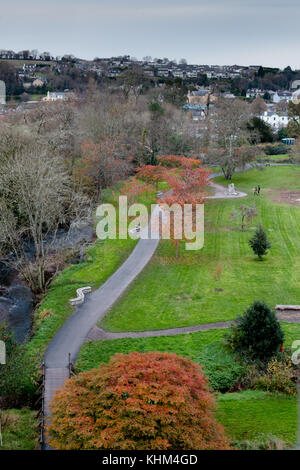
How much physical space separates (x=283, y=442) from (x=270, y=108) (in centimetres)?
11949

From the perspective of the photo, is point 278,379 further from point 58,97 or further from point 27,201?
point 58,97

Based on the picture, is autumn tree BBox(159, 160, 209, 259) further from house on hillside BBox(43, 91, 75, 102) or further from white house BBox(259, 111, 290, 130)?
white house BBox(259, 111, 290, 130)

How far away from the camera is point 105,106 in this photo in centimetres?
6378

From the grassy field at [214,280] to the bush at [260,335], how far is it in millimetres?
3747

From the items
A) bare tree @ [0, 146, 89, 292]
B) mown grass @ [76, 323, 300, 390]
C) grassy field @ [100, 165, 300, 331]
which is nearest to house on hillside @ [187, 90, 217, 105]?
grassy field @ [100, 165, 300, 331]

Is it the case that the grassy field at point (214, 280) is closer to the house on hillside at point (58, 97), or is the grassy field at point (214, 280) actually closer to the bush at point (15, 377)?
the bush at point (15, 377)

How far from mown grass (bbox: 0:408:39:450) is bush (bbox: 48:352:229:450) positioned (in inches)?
119

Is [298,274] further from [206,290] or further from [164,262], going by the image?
[164,262]

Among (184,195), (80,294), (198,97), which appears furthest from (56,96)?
(80,294)

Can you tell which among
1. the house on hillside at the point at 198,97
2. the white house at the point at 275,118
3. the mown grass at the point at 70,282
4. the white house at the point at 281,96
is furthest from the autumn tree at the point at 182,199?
the white house at the point at 281,96

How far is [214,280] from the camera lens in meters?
29.7

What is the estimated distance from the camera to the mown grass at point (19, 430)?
15555 millimetres

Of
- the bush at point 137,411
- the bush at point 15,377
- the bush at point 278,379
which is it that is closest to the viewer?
the bush at point 137,411
